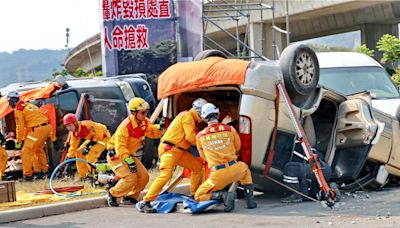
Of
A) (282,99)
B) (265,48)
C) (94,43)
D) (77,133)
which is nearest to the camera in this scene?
(282,99)

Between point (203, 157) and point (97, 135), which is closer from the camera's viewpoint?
point (203, 157)

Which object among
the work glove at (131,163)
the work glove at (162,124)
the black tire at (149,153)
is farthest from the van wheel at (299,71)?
the black tire at (149,153)

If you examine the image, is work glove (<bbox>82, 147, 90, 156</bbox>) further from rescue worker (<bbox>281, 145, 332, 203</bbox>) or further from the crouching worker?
rescue worker (<bbox>281, 145, 332, 203</bbox>)

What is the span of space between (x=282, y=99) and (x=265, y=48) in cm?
3383

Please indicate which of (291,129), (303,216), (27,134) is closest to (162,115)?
(291,129)

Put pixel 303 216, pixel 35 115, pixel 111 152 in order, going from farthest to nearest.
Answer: pixel 35 115
pixel 111 152
pixel 303 216

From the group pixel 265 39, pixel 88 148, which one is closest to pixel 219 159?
pixel 88 148

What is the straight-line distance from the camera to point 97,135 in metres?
14.3

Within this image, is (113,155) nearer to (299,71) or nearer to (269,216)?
(269,216)

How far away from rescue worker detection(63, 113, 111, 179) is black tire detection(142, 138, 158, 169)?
1754mm

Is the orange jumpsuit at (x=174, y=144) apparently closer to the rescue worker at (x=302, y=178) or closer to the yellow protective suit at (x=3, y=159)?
the rescue worker at (x=302, y=178)

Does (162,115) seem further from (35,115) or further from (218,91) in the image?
(35,115)

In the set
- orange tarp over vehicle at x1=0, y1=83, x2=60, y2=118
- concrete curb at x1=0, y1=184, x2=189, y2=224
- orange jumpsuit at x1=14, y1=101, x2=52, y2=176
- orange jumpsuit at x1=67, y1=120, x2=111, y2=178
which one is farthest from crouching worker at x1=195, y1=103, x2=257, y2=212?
orange tarp over vehicle at x1=0, y1=83, x2=60, y2=118

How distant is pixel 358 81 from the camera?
49.5ft
